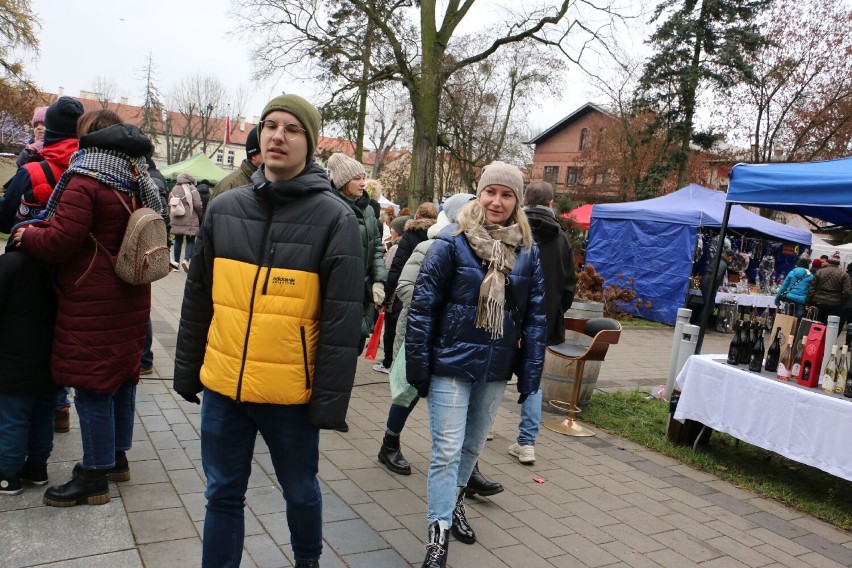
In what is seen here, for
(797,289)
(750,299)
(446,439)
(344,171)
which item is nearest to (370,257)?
(344,171)

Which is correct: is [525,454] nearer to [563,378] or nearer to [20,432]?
[563,378]

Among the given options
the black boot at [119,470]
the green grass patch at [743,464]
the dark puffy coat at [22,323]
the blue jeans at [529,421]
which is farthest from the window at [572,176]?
the dark puffy coat at [22,323]

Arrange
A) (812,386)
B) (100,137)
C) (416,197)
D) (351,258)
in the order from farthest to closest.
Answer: (416,197) < (812,386) < (100,137) < (351,258)

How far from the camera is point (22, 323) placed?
10.1 ft

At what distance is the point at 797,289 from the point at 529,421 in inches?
482

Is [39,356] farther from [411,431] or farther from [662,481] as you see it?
[662,481]

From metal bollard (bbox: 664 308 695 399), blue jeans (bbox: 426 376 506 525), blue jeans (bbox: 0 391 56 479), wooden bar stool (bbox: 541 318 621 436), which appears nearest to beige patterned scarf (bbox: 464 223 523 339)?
blue jeans (bbox: 426 376 506 525)

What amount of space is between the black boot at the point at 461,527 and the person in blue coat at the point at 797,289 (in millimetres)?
13315

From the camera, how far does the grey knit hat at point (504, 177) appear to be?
3.16 metres

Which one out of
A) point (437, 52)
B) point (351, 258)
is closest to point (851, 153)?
point (437, 52)

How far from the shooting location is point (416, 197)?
14930 millimetres

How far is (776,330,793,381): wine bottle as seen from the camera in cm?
483

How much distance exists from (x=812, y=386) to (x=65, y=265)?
4.93 m

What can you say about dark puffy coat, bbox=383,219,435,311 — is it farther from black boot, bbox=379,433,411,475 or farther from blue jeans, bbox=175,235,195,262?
blue jeans, bbox=175,235,195,262
